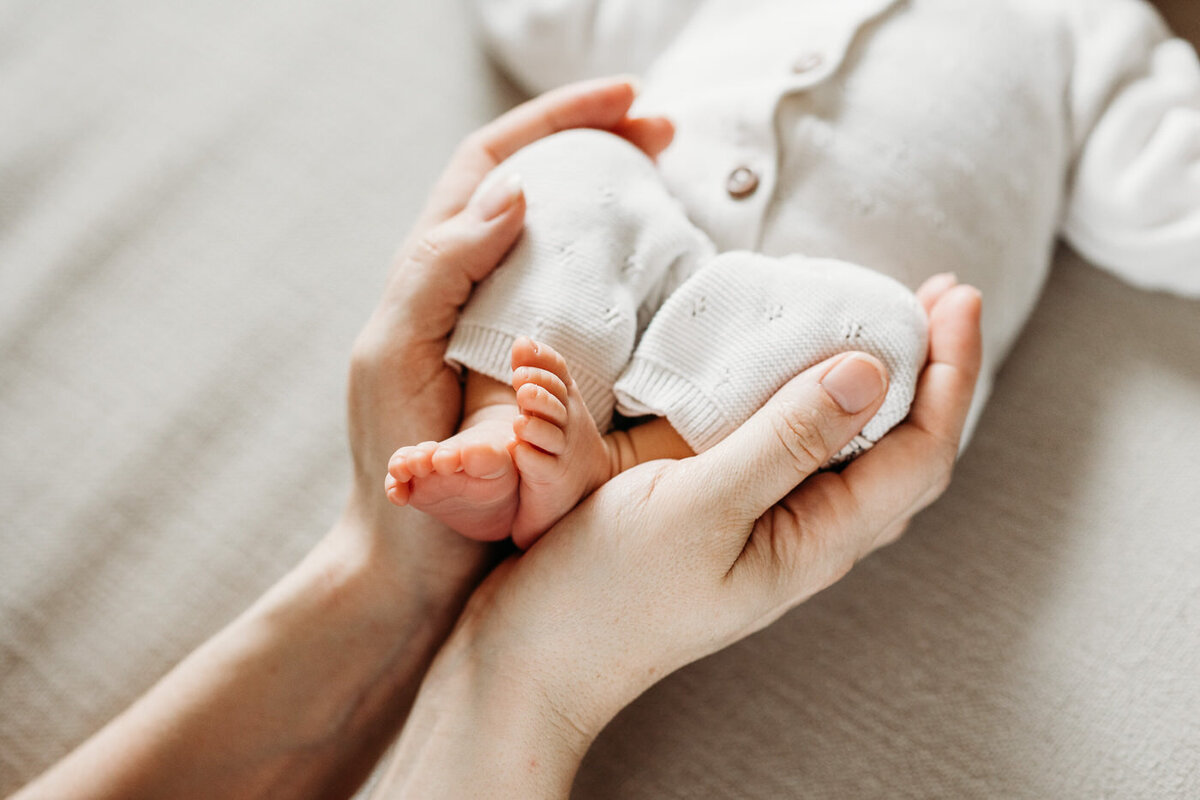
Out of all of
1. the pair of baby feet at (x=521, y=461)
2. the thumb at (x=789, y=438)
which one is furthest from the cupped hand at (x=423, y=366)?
the thumb at (x=789, y=438)

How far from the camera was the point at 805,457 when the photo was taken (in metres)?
0.61

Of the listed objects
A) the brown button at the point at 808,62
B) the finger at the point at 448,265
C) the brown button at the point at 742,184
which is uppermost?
the finger at the point at 448,265

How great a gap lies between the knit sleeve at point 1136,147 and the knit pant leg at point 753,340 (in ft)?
1.12

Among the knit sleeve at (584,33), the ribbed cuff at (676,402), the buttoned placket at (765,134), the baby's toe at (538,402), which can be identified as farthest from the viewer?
the knit sleeve at (584,33)

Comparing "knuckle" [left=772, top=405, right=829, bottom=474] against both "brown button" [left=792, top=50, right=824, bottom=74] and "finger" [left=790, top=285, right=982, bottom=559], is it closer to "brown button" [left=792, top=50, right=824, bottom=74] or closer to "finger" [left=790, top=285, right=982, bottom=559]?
"finger" [left=790, top=285, right=982, bottom=559]

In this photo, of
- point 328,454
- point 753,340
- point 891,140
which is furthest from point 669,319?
point 328,454

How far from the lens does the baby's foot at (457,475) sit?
1.82 ft

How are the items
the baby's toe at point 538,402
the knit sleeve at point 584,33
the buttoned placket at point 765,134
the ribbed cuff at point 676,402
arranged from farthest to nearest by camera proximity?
the knit sleeve at point 584,33 → the buttoned placket at point 765,134 → the ribbed cuff at point 676,402 → the baby's toe at point 538,402

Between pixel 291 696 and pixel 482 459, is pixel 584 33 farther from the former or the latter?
pixel 291 696

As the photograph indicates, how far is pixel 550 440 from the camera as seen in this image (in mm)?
563

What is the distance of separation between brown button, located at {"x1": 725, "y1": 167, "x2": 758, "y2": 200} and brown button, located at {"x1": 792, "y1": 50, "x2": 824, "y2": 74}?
5.1 inches

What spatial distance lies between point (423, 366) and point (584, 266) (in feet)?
0.55

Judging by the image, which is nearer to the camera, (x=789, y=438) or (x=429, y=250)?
(x=789, y=438)

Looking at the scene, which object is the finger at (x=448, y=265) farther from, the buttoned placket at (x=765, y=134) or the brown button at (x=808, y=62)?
the brown button at (x=808, y=62)
